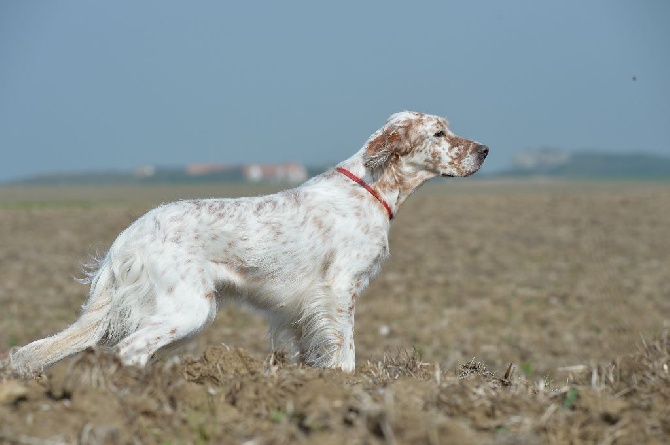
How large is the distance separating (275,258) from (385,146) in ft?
3.64

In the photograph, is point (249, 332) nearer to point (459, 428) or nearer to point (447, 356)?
point (447, 356)

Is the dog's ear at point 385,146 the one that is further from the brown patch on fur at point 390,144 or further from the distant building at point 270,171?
the distant building at point 270,171

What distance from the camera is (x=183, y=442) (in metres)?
3.90

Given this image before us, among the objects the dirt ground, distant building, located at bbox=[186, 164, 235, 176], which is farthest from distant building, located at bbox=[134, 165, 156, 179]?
the dirt ground

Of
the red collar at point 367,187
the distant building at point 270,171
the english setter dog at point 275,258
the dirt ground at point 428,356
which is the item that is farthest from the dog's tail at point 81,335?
the distant building at point 270,171

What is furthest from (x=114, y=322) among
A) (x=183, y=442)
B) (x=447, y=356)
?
(x=447, y=356)

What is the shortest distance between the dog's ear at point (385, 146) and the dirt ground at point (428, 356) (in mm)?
1261

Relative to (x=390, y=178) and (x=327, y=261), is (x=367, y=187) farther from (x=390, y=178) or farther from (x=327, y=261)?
(x=327, y=261)

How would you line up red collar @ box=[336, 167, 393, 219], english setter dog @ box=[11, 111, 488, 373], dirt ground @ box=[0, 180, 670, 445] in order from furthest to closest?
red collar @ box=[336, 167, 393, 219]
english setter dog @ box=[11, 111, 488, 373]
dirt ground @ box=[0, 180, 670, 445]

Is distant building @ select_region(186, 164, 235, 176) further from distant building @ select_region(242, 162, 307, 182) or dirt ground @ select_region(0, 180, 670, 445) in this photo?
dirt ground @ select_region(0, 180, 670, 445)

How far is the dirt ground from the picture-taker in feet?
13.1

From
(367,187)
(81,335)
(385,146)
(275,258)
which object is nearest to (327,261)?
(275,258)

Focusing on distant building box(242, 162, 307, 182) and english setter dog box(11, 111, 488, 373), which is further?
distant building box(242, 162, 307, 182)

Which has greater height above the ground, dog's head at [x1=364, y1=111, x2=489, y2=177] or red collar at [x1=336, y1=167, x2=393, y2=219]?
dog's head at [x1=364, y1=111, x2=489, y2=177]
